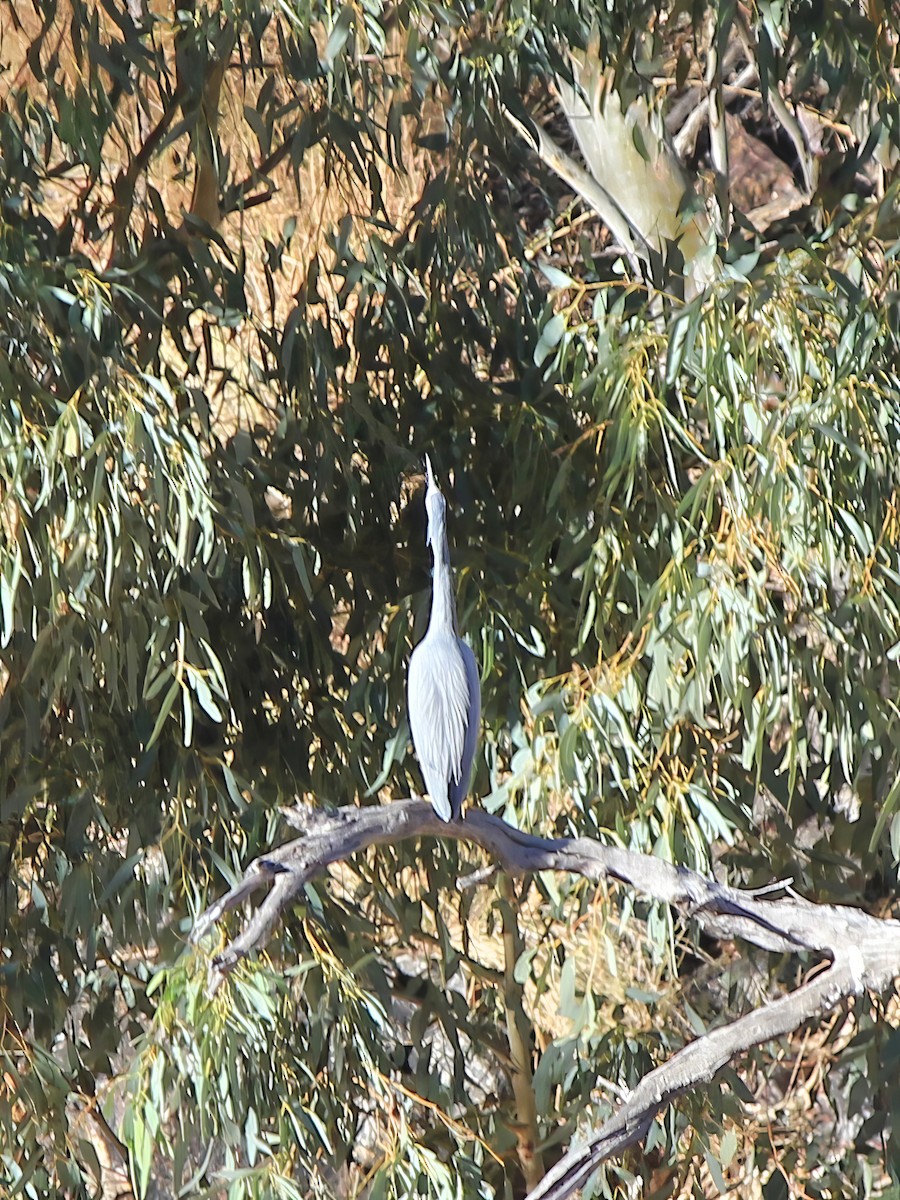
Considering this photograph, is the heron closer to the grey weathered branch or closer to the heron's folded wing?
the heron's folded wing

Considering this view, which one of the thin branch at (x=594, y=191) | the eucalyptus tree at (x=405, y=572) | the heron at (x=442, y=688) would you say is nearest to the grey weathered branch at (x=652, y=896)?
the heron at (x=442, y=688)

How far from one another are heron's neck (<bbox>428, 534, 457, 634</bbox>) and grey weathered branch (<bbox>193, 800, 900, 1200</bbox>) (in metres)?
0.26

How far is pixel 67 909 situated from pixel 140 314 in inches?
31.5

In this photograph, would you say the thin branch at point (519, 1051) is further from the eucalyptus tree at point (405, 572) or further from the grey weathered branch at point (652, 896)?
the grey weathered branch at point (652, 896)

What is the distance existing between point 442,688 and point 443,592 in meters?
0.11

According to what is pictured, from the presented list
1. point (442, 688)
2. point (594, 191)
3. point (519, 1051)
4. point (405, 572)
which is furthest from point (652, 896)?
point (594, 191)

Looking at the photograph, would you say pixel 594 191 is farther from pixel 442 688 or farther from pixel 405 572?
pixel 442 688

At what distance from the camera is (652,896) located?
1479 millimetres

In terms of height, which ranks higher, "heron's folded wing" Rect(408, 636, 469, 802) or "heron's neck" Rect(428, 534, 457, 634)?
"heron's neck" Rect(428, 534, 457, 634)

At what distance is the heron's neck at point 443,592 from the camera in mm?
1707

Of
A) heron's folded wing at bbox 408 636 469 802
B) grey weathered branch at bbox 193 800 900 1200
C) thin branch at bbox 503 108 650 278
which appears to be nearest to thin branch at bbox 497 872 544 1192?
heron's folded wing at bbox 408 636 469 802

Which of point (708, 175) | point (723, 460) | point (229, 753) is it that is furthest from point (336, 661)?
point (708, 175)

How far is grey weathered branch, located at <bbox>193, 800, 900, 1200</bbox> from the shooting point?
4.33 ft

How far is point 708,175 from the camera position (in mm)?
2664
